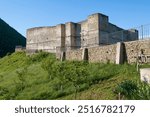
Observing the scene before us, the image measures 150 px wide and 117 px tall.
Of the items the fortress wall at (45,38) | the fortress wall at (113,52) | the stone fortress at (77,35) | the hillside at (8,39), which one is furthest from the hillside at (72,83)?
the hillside at (8,39)

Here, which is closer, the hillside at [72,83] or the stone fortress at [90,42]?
the hillside at [72,83]

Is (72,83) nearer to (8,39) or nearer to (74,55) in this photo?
(74,55)

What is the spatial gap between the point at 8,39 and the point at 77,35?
35.8m

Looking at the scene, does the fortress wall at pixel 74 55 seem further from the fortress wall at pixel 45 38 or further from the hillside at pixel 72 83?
the fortress wall at pixel 45 38

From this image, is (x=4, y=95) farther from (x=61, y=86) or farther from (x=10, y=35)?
(x=10, y=35)

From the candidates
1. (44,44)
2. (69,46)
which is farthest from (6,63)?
(69,46)

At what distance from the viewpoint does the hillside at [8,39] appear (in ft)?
227

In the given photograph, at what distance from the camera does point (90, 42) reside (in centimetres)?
3556

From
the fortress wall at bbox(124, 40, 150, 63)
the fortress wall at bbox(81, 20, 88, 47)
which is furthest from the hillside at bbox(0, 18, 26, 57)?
the fortress wall at bbox(124, 40, 150, 63)

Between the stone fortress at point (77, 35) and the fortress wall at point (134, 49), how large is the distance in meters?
7.95

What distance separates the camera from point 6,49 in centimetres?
6888

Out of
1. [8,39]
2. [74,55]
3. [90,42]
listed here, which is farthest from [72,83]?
[8,39]

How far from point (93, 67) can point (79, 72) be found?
10.0ft

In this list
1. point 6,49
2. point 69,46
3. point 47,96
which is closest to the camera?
point 47,96
